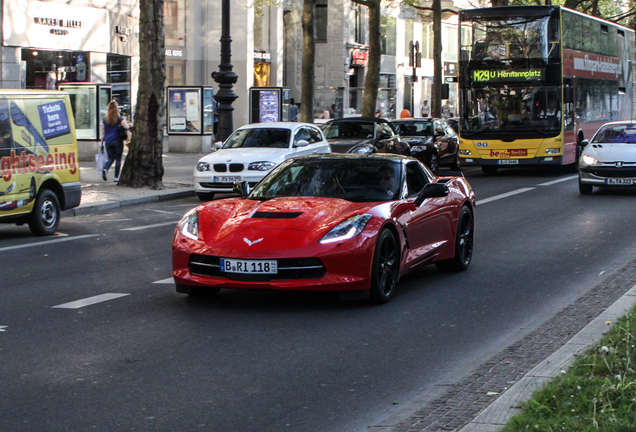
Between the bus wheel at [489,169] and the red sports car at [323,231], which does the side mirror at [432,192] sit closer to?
the red sports car at [323,231]

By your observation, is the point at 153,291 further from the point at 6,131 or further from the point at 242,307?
the point at 6,131

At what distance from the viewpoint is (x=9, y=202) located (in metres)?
12.5

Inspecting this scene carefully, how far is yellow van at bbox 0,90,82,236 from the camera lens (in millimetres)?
12539

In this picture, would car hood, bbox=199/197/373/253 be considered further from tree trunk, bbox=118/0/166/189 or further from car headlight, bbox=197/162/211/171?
tree trunk, bbox=118/0/166/189

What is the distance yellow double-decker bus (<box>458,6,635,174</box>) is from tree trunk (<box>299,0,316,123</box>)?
5570 mm

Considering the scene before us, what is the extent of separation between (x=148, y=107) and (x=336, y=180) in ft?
38.9

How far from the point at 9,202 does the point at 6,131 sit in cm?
93

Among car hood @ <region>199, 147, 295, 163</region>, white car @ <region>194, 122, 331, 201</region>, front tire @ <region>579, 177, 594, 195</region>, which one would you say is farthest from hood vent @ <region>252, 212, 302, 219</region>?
front tire @ <region>579, 177, 594, 195</region>

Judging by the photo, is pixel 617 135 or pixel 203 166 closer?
pixel 203 166

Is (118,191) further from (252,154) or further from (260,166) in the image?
(260,166)

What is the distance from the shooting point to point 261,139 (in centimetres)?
1973

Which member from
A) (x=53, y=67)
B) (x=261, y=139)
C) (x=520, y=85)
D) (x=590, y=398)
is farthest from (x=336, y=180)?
(x=53, y=67)

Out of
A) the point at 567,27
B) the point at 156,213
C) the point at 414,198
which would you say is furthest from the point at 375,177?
the point at 567,27

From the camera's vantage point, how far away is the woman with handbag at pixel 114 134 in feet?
68.2
